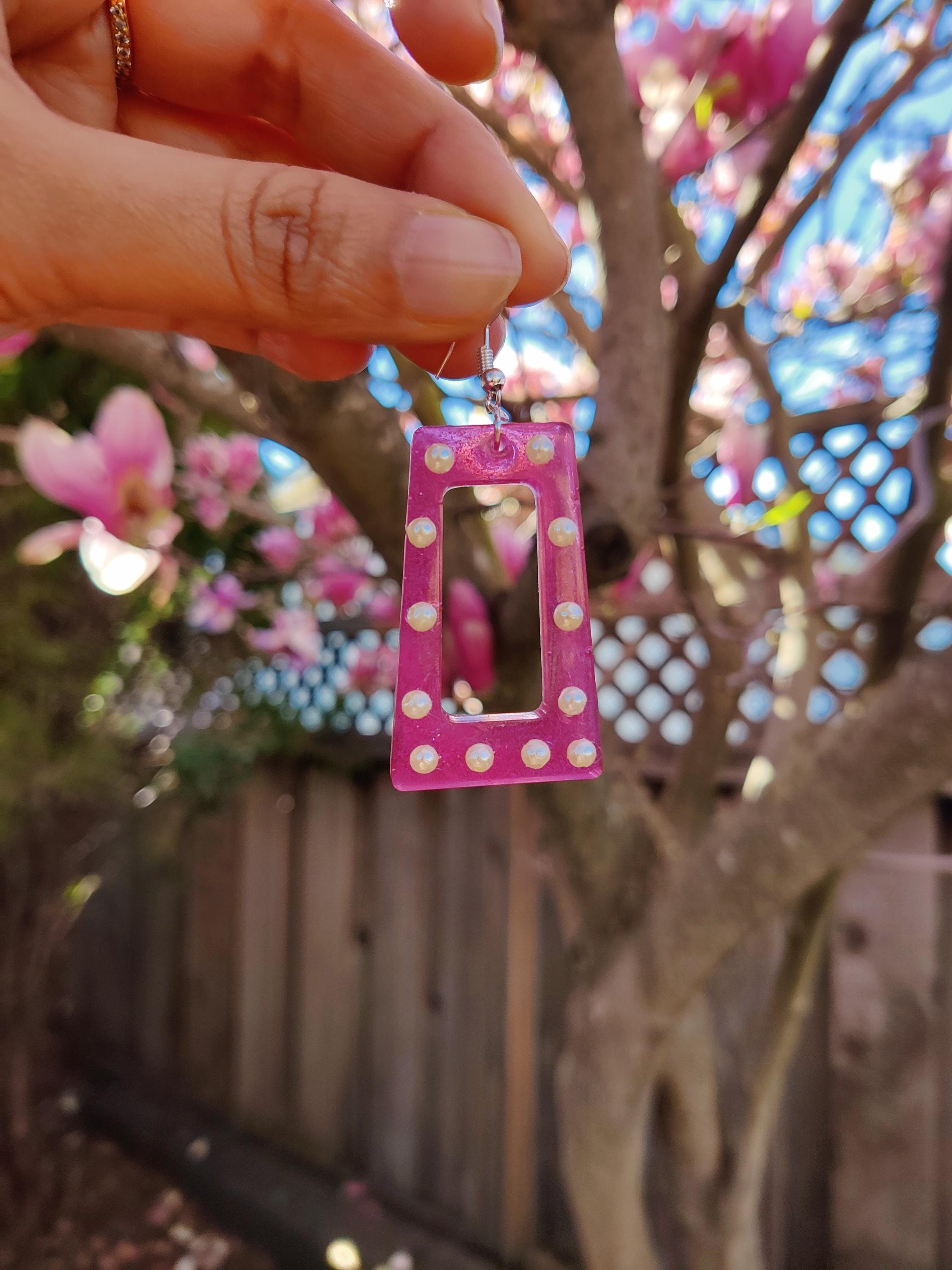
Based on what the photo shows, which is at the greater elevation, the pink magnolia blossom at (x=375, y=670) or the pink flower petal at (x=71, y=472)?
the pink flower petal at (x=71, y=472)

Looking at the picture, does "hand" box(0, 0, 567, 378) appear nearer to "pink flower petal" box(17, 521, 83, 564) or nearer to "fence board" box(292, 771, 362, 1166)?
"pink flower petal" box(17, 521, 83, 564)

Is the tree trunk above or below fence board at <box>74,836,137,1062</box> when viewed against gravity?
above

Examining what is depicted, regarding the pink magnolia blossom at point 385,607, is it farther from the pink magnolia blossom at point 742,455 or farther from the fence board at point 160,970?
the fence board at point 160,970

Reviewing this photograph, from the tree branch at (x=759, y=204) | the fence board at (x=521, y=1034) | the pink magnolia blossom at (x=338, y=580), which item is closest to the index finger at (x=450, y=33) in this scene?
the tree branch at (x=759, y=204)

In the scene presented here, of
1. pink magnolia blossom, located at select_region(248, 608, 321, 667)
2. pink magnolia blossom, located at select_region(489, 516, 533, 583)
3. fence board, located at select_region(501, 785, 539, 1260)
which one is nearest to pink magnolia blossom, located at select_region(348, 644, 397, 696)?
pink magnolia blossom, located at select_region(248, 608, 321, 667)

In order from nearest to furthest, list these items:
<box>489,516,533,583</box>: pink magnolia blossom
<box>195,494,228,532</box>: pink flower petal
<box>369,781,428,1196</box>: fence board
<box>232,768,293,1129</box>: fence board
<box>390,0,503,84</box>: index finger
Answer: <box>390,0,503,84</box>: index finger < <box>489,516,533,583</box>: pink magnolia blossom < <box>195,494,228,532</box>: pink flower petal < <box>369,781,428,1196</box>: fence board < <box>232,768,293,1129</box>: fence board

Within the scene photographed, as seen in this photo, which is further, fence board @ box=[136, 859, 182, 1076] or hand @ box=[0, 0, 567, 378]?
fence board @ box=[136, 859, 182, 1076]

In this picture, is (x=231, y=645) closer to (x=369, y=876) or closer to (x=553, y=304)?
(x=369, y=876)
